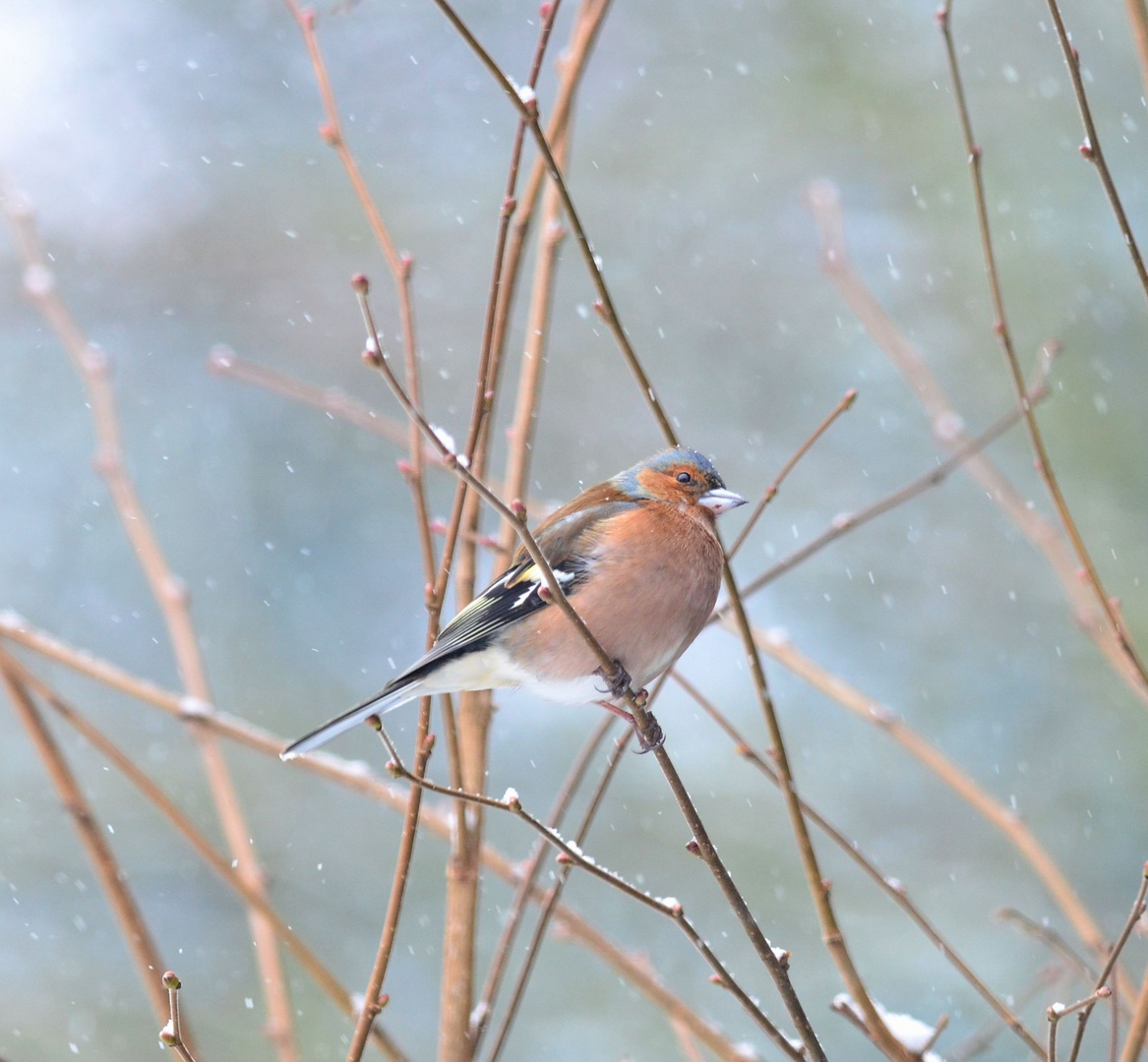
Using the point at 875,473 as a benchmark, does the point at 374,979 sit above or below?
below

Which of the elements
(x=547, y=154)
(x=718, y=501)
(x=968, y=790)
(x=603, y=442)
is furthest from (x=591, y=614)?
(x=603, y=442)

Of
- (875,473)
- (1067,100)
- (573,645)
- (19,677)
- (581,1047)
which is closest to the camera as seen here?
(19,677)

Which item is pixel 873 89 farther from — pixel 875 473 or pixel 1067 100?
pixel 875 473

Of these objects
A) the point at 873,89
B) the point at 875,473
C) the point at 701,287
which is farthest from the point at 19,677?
the point at 873,89

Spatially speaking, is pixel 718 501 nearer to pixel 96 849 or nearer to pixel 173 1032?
pixel 96 849

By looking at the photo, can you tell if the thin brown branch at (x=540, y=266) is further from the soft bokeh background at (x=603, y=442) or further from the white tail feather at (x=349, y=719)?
the soft bokeh background at (x=603, y=442)

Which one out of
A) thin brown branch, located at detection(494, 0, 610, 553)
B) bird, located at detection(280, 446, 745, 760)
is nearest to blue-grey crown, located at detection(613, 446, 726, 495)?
bird, located at detection(280, 446, 745, 760)

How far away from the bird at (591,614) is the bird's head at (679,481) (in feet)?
0.16

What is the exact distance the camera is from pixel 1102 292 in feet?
26.9

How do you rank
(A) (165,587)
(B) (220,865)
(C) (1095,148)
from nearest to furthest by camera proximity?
(C) (1095,148) < (B) (220,865) < (A) (165,587)

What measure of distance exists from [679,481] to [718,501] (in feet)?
0.45

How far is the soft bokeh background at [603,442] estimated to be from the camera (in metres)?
7.20

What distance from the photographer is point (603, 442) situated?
26.2 ft

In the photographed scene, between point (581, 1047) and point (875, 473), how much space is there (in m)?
3.69
